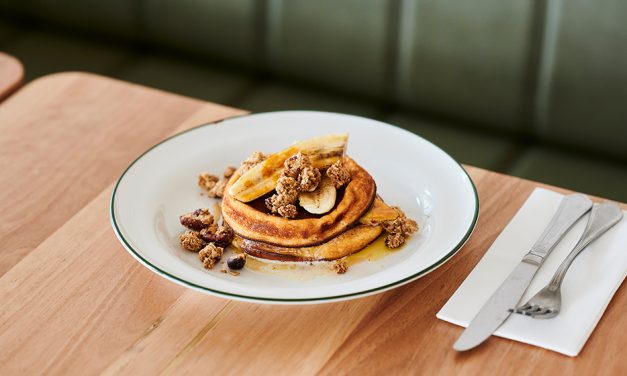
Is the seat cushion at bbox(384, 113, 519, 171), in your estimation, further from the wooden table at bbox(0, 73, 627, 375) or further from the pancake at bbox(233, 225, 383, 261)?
the pancake at bbox(233, 225, 383, 261)

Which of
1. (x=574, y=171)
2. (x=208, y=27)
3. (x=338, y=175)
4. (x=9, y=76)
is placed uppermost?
(x=338, y=175)

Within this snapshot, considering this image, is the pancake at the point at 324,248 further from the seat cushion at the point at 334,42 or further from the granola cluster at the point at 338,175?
the seat cushion at the point at 334,42

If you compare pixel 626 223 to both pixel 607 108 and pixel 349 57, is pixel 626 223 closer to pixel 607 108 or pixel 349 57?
pixel 607 108

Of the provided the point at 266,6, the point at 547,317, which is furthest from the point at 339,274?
the point at 266,6

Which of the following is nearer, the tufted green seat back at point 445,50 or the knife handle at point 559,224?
the knife handle at point 559,224

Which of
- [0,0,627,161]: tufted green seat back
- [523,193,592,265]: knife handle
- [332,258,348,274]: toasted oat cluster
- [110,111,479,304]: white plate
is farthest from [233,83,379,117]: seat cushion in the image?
[332,258,348,274]: toasted oat cluster

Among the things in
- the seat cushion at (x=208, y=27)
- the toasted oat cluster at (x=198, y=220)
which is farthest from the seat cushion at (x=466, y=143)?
the toasted oat cluster at (x=198, y=220)

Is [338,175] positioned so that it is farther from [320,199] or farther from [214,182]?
[214,182]

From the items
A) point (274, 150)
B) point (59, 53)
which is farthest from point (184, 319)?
point (59, 53)

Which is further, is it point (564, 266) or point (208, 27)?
point (208, 27)
